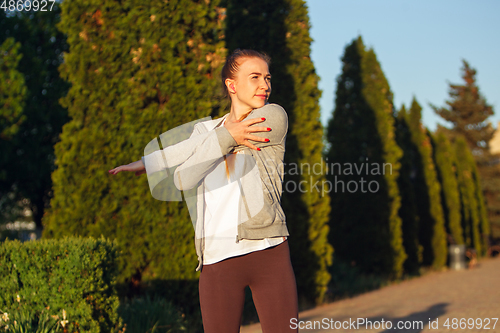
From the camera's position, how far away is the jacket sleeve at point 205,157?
5.84 feet

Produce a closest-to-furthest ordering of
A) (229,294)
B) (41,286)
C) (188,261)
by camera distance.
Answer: (229,294)
(41,286)
(188,261)

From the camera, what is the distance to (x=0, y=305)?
11.6 ft

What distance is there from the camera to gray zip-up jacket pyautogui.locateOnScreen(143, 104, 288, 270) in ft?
5.86

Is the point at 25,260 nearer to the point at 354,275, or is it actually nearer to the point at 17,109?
the point at 354,275

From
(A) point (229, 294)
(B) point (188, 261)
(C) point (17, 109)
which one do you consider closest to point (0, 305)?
(B) point (188, 261)

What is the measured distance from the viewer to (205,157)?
5.87 ft

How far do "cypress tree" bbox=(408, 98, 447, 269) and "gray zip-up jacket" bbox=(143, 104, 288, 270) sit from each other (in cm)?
1357

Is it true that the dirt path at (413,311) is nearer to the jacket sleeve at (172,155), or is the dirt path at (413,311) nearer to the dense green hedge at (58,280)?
the dense green hedge at (58,280)

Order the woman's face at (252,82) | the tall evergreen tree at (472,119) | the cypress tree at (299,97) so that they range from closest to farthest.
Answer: the woman's face at (252,82)
the cypress tree at (299,97)
the tall evergreen tree at (472,119)

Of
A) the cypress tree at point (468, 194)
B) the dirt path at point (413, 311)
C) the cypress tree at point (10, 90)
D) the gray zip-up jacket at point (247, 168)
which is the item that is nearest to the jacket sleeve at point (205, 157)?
the gray zip-up jacket at point (247, 168)

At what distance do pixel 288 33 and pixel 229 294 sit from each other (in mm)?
6511

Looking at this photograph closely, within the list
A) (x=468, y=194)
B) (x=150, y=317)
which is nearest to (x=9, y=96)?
(x=150, y=317)

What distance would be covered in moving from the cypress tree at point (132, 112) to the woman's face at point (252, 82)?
3.19 m

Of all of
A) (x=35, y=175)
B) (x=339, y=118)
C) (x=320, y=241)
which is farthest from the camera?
(x=35, y=175)
